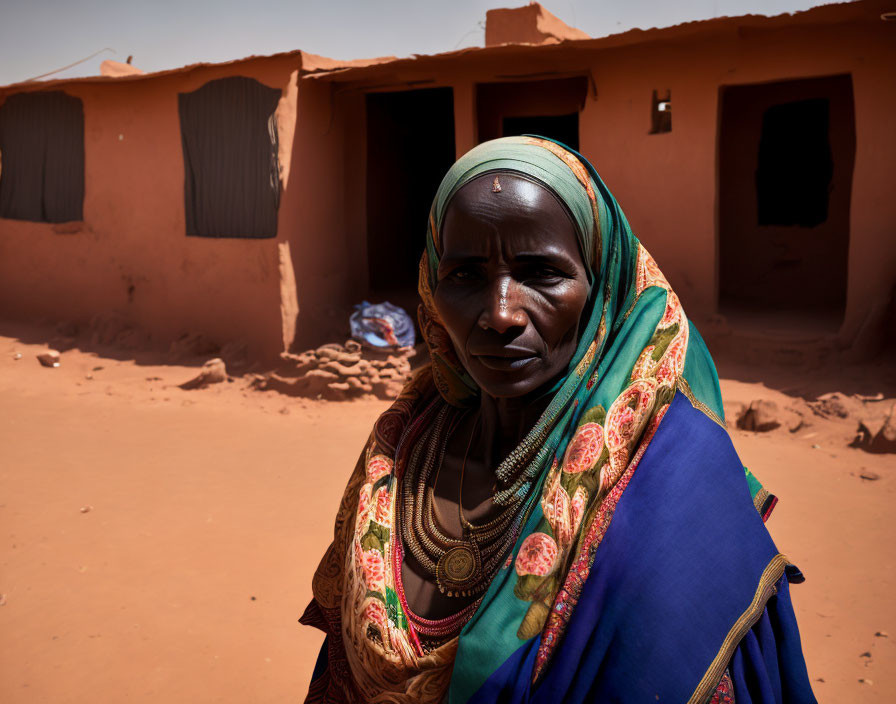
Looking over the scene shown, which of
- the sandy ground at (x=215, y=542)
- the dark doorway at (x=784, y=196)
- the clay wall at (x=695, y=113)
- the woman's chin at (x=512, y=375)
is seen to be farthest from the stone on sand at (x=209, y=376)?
the woman's chin at (x=512, y=375)

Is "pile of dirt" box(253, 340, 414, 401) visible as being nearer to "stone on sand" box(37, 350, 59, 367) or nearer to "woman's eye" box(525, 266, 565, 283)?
"stone on sand" box(37, 350, 59, 367)

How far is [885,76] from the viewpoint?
22.7ft

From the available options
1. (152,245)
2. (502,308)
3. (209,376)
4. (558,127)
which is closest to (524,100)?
(558,127)

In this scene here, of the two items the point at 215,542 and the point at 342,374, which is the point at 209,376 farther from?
the point at 215,542

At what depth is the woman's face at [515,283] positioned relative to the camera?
133 centimetres

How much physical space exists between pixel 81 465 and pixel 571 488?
220 inches

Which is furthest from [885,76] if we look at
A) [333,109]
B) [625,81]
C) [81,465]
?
[81,465]

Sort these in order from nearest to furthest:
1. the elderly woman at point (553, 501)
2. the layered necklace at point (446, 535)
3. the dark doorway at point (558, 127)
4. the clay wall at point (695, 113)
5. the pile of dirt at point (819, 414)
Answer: the elderly woman at point (553, 501) → the layered necklace at point (446, 535) → the pile of dirt at point (819, 414) → the clay wall at point (695, 113) → the dark doorway at point (558, 127)

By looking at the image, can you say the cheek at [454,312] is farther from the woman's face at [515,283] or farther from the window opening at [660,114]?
the window opening at [660,114]

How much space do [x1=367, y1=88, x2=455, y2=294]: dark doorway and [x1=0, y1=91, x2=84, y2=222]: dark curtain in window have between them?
3776mm

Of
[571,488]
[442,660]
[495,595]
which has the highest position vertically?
[571,488]

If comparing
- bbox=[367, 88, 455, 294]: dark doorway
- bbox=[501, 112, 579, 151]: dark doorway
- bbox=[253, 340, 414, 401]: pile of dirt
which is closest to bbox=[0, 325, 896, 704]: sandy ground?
bbox=[253, 340, 414, 401]: pile of dirt

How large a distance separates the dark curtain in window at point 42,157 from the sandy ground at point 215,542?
3.78m

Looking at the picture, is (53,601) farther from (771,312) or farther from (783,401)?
(771,312)
